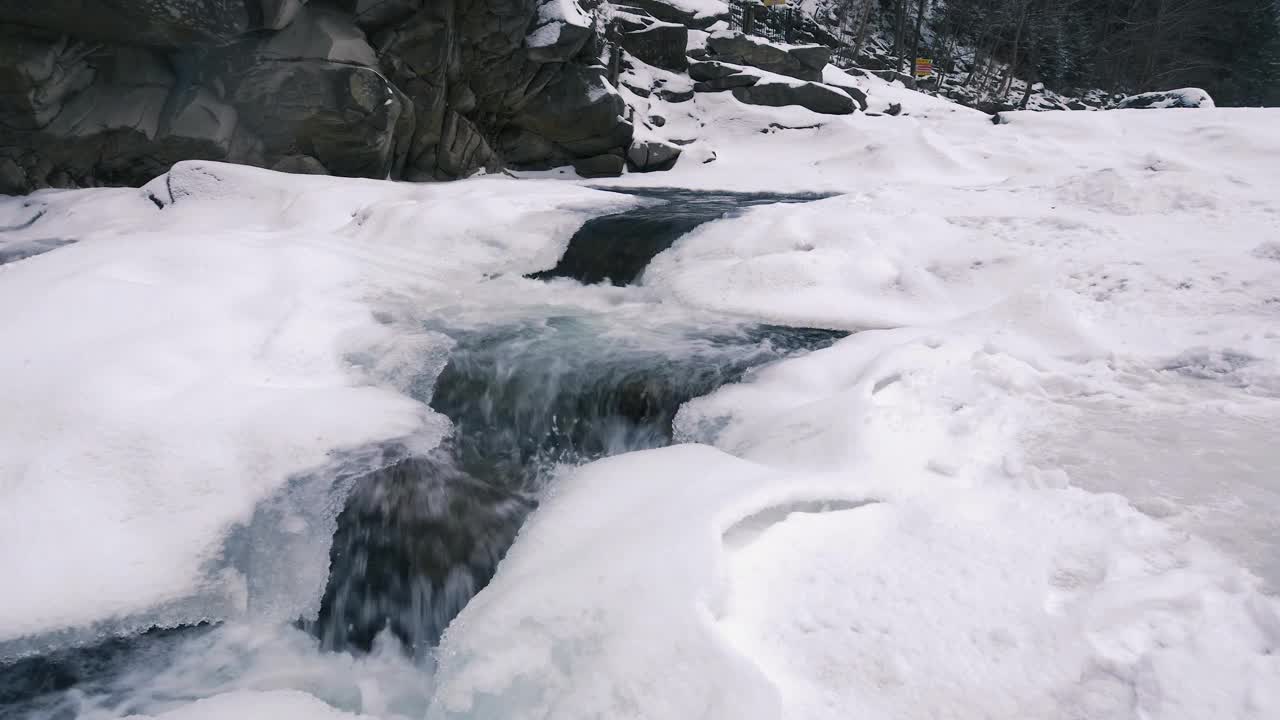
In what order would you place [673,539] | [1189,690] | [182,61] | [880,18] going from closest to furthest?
[1189,690] < [673,539] < [182,61] < [880,18]

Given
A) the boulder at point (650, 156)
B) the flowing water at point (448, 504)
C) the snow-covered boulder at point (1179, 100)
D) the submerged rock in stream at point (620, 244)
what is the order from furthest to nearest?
the boulder at point (650, 156)
the snow-covered boulder at point (1179, 100)
the submerged rock in stream at point (620, 244)
the flowing water at point (448, 504)

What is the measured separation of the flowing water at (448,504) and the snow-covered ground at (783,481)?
0.08 feet

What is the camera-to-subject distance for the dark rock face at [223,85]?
6.53 metres

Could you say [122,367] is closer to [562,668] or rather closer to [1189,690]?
[562,668]

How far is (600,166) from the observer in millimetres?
10906

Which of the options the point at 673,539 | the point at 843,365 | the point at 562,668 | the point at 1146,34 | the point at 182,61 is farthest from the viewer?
the point at 1146,34

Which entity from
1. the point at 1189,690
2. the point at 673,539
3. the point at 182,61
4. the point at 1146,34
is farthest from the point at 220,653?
the point at 1146,34

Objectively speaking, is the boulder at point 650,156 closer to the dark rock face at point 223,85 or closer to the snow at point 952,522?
the dark rock face at point 223,85

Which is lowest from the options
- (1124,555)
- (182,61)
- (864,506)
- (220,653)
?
(220,653)

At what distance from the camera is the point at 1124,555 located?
5.06ft

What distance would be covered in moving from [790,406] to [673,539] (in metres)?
1.12

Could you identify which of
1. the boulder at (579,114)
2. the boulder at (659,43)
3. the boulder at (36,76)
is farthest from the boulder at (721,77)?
the boulder at (36,76)

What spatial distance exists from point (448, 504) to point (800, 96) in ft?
44.6

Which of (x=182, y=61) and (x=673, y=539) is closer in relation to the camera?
(x=673, y=539)
